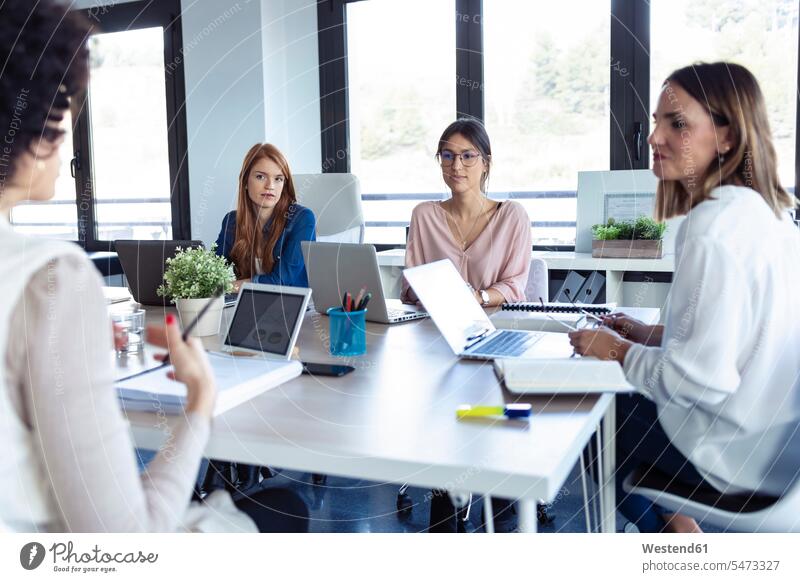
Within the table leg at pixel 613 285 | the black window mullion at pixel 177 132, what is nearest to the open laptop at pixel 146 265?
the table leg at pixel 613 285

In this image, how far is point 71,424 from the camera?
80 cm

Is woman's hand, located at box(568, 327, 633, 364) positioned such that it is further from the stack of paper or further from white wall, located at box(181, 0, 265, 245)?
white wall, located at box(181, 0, 265, 245)

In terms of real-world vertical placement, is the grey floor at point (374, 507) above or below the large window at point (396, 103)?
below

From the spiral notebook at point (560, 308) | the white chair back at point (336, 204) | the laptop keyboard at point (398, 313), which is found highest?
the white chair back at point (336, 204)

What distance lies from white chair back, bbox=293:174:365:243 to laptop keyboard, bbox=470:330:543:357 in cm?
212

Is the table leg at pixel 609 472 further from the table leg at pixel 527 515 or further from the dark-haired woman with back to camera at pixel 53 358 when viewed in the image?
the dark-haired woman with back to camera at pixel 53 358

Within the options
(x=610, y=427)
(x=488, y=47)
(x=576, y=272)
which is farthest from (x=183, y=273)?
(x=488, y=47)

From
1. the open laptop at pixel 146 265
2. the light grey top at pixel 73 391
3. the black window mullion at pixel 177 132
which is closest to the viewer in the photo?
the light grey top at pixel 73 391

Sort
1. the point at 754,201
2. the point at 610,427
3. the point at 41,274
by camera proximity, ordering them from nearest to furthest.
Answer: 1. the point at 41,274
2. the point at 754,201
3. the point at 610,427

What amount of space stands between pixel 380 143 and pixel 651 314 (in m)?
3.00

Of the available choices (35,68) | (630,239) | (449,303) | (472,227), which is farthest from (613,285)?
(35,68)

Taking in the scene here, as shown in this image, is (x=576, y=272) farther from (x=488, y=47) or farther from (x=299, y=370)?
(x=299, y=370)

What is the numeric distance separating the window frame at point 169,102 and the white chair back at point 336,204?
1403 millimetres

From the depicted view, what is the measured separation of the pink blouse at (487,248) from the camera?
8.91 ft
